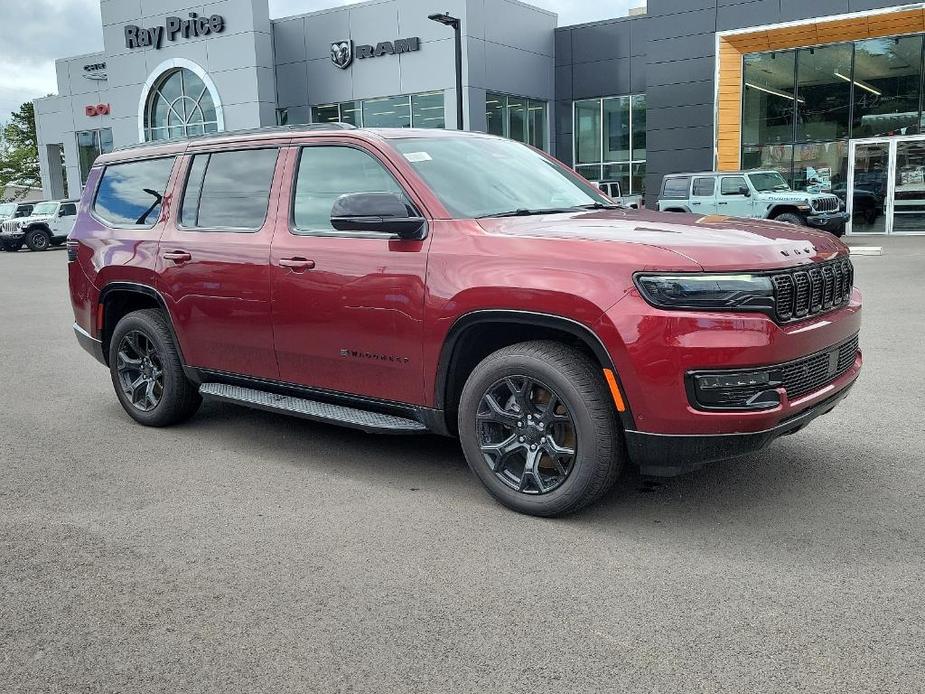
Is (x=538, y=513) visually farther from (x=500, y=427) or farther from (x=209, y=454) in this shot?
(x=209, y=454)

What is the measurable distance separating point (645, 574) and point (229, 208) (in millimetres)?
3286

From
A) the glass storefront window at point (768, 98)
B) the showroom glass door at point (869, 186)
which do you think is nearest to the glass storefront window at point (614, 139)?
the glass storefront window at point (768, 98)

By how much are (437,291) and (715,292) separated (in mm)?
1327

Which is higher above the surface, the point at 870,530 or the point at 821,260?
the point at 821,260

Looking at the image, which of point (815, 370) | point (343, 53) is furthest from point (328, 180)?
point (343, 53)

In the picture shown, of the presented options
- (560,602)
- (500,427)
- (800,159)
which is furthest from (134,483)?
(800,159)

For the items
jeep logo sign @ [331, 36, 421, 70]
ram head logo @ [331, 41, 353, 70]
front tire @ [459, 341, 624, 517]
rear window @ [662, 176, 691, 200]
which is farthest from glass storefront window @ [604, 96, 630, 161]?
front tire @ [459, 341, 624, 517]

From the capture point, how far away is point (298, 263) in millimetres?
4891

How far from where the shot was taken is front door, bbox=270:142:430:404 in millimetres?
4492

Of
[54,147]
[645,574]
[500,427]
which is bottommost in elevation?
[645,574]

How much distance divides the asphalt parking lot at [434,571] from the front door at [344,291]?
1.96ft

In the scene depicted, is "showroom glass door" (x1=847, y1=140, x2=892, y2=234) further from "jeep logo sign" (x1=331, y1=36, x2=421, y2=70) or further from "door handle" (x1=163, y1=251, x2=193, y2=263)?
"door handle" (x1=163, y1=251, x2=193, y2=263)

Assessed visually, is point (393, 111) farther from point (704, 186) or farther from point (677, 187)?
point (704, 186)

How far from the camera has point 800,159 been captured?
2720 centimetres
